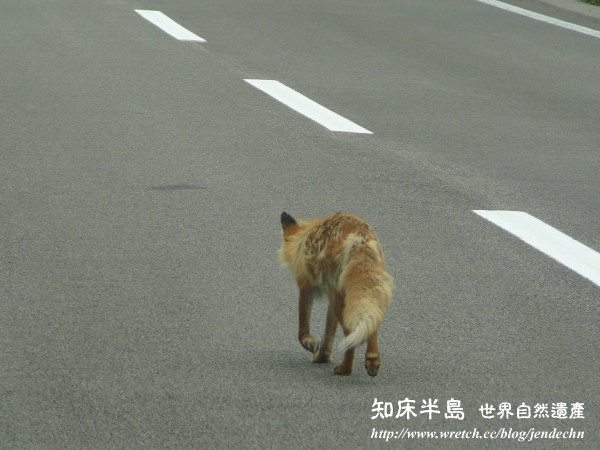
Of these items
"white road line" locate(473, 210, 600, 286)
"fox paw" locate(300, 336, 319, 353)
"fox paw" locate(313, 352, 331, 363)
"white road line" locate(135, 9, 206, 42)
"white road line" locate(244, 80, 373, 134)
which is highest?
"fox paw" locate(300, 336, 319, 353)

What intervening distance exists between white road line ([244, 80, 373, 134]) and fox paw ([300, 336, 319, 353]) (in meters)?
5.70

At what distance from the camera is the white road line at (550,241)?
22.9 ft

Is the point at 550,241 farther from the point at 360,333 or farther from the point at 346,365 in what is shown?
the point at 360,333

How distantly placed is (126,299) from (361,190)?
3034mm

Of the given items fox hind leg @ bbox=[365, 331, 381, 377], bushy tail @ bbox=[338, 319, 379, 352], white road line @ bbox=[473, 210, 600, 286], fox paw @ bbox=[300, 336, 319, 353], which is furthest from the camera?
white road line @ bbox=[473, 210, 600, 286]

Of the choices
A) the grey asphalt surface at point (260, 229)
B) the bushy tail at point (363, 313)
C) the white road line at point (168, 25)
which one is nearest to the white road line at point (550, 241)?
the grey asphalt surface at point (260, 229)

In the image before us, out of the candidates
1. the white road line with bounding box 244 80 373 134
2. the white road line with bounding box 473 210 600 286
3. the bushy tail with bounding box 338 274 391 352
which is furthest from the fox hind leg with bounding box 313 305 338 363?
the white road line with bounding box 244 80 373 134

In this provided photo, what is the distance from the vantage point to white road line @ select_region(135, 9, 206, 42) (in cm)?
1569

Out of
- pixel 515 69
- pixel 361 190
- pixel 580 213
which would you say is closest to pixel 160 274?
pixel 361 190

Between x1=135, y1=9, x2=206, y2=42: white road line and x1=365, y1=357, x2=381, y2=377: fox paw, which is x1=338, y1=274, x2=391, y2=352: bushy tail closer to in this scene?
x1=365, y1=357, x2=381, y2=377: fox paw

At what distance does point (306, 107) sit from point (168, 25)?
5604 millimetres

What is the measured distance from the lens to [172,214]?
25.4ft

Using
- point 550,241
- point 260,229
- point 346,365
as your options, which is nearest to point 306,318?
point 346,365

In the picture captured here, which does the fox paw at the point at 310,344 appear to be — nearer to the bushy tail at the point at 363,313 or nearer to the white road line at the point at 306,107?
the bushy tail at the point at 363,313
